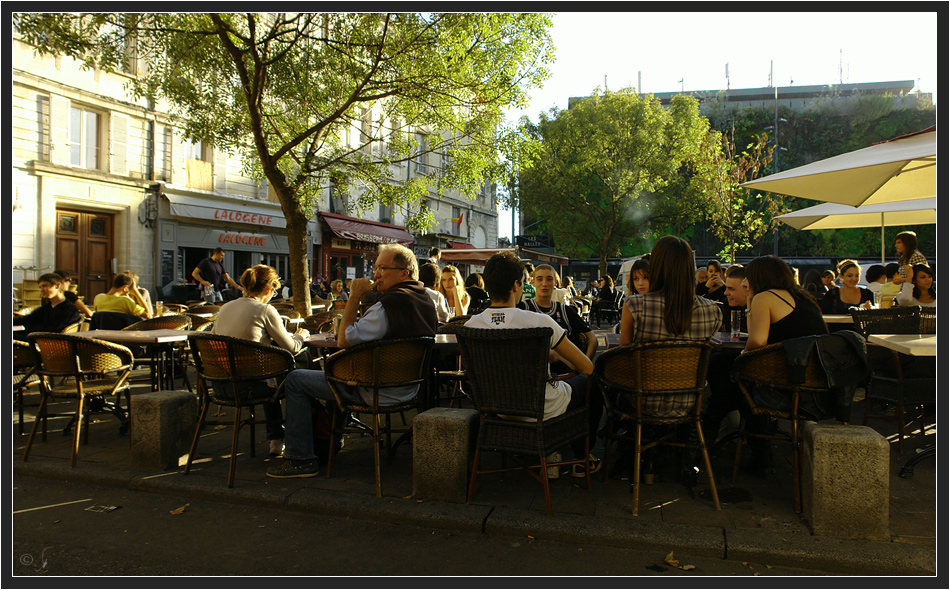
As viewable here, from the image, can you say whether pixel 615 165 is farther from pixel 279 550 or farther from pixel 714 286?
pixel 279 550

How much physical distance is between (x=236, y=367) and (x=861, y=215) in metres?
9.69

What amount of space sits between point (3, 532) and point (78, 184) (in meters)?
16.7

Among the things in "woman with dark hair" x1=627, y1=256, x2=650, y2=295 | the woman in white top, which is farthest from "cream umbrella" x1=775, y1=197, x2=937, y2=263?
the woman in white top

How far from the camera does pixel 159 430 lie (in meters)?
4.58

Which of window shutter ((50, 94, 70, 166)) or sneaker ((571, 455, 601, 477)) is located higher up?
window shutter ((50, 94, 70, 166))

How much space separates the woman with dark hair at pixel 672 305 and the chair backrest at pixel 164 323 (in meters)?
4.77

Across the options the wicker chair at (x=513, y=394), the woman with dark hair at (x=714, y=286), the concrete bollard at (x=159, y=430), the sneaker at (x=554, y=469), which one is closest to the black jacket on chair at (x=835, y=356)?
the wicker chair at (x=513, y=394)

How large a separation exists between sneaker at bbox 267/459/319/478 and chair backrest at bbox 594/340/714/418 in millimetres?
2062

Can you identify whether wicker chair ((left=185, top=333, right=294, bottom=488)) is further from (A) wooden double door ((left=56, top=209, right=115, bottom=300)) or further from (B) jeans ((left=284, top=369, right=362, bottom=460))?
(A) wooden double door ((left=56, top=209, right=115, bottom=300))

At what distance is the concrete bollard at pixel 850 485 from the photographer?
334 centimetres

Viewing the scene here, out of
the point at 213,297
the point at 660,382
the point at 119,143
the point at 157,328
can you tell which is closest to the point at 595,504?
the point at 660,382

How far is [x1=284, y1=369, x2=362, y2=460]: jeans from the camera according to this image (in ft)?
14.5

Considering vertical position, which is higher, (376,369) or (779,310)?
(779,310)

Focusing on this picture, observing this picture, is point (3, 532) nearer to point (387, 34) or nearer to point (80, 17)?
point (387, 34)
